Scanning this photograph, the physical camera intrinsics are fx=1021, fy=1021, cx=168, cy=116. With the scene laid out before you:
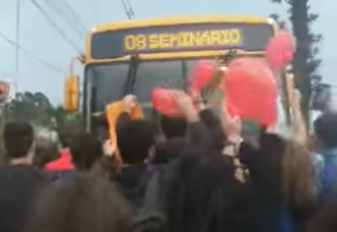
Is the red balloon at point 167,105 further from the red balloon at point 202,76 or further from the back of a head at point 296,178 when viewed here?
the back of a head at point 296,178

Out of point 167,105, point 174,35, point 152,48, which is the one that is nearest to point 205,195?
point 167,105

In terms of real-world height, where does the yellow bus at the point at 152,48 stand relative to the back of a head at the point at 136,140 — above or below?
above

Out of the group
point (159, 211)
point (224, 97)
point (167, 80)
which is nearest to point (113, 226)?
point (159, 211)

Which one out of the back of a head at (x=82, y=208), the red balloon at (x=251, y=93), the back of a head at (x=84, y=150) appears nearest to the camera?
the back of a head at (x=82, y=208)

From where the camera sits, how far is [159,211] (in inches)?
170

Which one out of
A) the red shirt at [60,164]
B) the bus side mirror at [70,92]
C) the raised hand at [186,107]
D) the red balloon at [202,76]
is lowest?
the red shirt at [60,164]

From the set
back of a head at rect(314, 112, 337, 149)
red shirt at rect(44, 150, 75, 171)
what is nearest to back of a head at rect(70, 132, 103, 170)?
back of a head at rect(314, 112, 337, 149)

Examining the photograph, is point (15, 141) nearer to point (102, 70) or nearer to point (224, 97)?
point (224, 97)

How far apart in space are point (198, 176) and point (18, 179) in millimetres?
1073

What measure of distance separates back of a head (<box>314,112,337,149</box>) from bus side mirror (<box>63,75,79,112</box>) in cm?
558

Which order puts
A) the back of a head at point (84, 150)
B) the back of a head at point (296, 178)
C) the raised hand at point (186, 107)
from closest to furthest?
the back of a head at point (296, 178)
the raised hand at point (186, 107)
the back of a head at point (84, 150)

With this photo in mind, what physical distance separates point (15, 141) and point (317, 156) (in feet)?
5.24

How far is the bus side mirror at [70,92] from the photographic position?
10719 millimetres

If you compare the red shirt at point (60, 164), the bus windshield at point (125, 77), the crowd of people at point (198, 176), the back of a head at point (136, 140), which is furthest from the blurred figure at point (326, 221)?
the bus windshield at point (125, 77)
